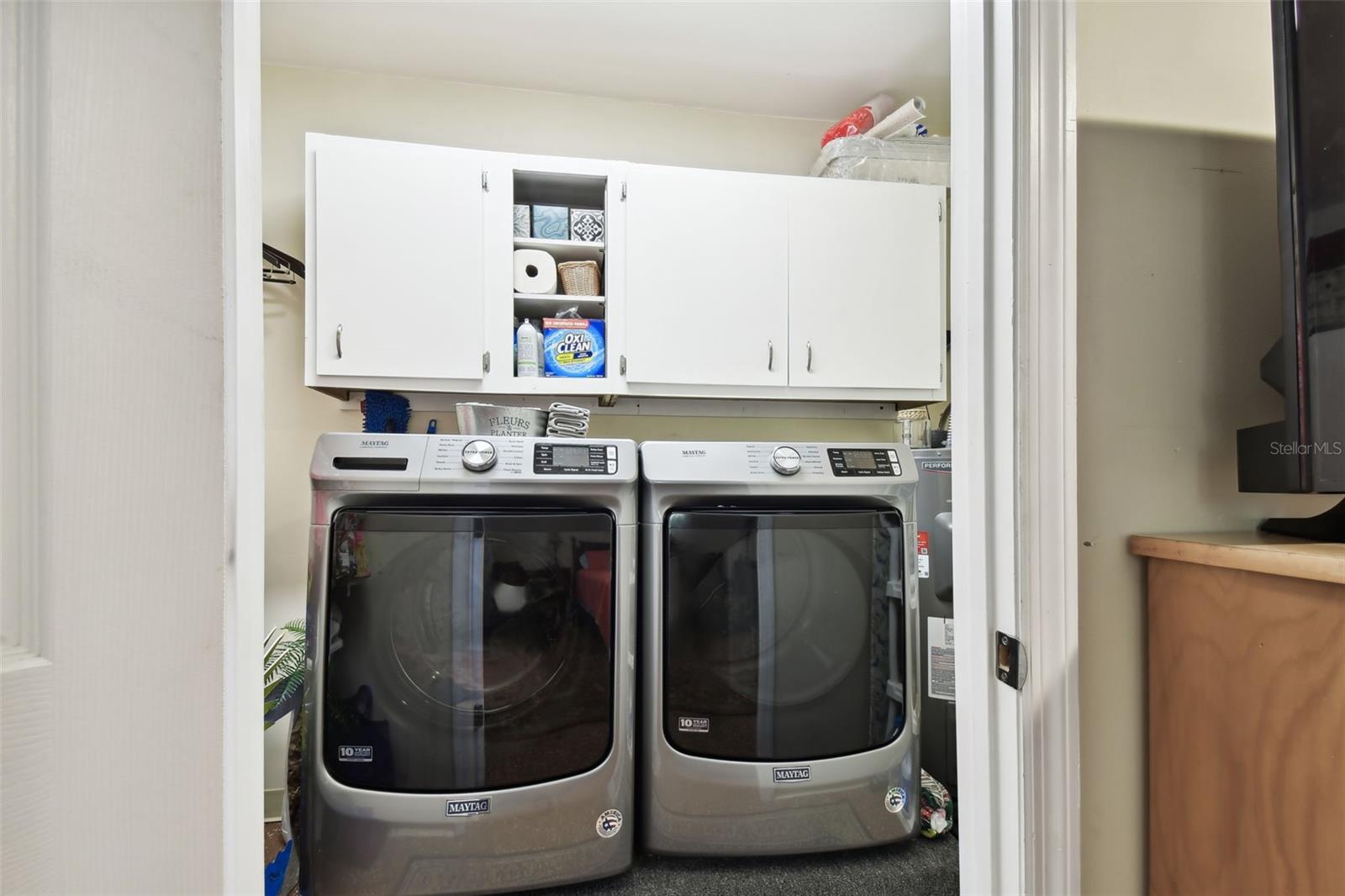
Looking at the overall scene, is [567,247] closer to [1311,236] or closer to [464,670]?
[464,670]

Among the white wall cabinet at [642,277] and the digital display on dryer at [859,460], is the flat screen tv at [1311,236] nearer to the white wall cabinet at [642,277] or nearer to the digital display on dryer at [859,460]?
the digital display on dryer at [859,460]

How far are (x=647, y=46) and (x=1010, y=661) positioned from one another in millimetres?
1938

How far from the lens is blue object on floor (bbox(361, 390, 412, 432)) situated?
5.94 feet

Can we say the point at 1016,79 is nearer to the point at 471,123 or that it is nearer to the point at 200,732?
the point at 200,732

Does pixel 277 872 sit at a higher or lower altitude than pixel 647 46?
lower

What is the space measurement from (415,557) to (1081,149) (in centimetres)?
135

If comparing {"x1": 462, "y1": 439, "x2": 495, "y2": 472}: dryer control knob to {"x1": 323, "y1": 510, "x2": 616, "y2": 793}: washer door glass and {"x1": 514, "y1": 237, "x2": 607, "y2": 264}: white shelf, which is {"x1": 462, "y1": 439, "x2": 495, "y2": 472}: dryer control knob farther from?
{"x1": 514, "y1": 237, "x2": 607, "y2": 264}: white shelf

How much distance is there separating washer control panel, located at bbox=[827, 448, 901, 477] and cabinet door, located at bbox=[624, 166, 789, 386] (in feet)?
1.34

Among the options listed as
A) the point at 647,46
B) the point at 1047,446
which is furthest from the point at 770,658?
the point at 647,46

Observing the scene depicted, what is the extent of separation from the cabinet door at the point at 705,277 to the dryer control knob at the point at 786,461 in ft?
1.34

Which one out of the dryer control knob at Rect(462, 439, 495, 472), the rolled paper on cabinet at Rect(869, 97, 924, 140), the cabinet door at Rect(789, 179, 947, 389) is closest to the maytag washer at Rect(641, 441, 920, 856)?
the dryer control knob at Rect(462, 439, 495, 472)

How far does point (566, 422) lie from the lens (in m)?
1.61

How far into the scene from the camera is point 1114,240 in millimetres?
623

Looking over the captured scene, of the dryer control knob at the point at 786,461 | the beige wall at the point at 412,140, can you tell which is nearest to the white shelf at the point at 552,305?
the beige wall at the point at 412,140
